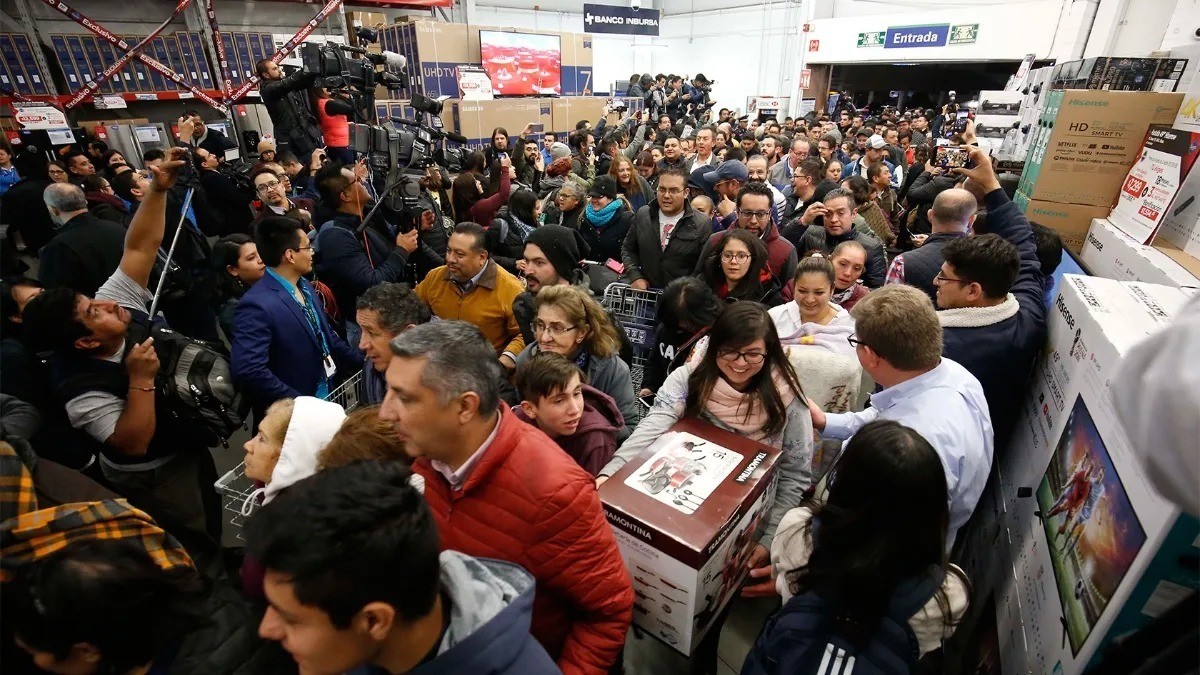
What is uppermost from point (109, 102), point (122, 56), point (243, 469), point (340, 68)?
point (122, 56)

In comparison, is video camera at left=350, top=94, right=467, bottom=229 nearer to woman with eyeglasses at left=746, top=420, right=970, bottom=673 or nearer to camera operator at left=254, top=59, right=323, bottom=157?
woman with eyeglasses at left=746, top=420, right=970, bottom=673

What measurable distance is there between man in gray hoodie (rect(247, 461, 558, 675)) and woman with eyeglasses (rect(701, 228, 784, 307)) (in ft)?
7.03

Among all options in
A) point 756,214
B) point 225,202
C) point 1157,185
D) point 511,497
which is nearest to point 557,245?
point 756,214

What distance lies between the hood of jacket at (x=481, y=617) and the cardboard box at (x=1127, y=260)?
2.89 m

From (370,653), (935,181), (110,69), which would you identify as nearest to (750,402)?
(370,653)

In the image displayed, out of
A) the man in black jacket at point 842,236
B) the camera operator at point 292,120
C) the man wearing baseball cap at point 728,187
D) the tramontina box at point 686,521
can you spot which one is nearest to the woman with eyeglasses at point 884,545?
the tramontina box at point 686,521

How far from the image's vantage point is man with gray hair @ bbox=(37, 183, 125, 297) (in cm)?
313

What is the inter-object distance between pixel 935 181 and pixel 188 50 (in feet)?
33.2

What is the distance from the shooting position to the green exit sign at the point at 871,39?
42.8 ft

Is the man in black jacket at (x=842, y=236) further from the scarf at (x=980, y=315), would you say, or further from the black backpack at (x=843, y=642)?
the black backpack at (x=843, y=642)

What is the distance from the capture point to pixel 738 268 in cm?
280

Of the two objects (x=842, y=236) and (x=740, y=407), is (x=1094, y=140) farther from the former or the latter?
(x=740, y=407)

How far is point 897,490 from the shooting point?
1.18 m

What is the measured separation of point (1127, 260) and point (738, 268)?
2164 mm
